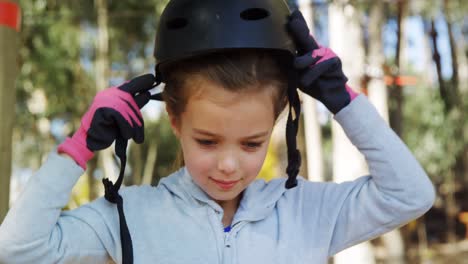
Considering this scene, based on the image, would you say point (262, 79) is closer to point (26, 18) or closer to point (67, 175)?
point (67, 175)

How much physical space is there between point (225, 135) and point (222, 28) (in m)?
0.30

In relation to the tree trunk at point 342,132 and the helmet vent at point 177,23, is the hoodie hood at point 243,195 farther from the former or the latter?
the tree trunk at point 342,132

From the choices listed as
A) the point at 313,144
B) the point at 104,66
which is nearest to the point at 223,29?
the point at 313,144

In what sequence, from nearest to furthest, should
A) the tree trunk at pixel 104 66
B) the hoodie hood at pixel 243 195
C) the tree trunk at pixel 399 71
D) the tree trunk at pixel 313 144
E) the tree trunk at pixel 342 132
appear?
1. the hoodie hood at pixel 243 195
2. the tree trunk at pixel 399 71
3. the tree trunk at pixel 342 132
4. the tree trunk at pixel 313 144
5. the tree trunk at pixel 104 66

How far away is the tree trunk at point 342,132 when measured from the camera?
5.91 m

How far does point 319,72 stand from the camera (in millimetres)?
1684

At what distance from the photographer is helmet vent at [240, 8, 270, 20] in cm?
169

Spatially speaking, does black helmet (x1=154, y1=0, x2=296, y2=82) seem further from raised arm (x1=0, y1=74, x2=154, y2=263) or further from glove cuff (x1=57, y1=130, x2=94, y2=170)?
glove cuff (x1=57, y1=130, x2=94, y2=170)

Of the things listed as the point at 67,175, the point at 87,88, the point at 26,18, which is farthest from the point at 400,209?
the point at 87,88

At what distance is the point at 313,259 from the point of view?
1.74 metres

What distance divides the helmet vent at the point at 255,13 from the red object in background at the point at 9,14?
1.32 meters

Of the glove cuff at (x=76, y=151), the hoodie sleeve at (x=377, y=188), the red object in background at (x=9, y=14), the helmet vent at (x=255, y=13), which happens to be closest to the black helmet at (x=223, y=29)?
the helmet vent at (x=255, y=13)

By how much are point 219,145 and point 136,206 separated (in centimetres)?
34

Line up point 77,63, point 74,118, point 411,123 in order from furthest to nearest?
point 411,123, point 74,118, point 77,63
